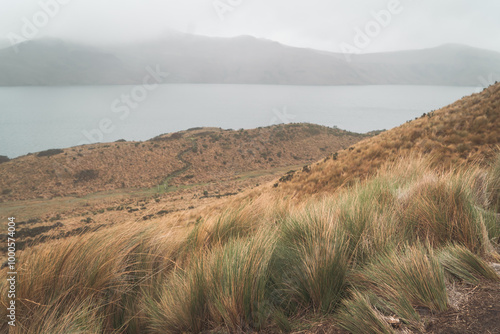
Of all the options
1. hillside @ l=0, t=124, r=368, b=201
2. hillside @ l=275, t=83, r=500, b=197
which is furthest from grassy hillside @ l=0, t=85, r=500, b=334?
hillside @ l=0, t=124, r=368, b=201

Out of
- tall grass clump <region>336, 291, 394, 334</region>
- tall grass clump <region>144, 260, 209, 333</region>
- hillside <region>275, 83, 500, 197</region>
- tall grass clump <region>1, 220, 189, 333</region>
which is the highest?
tall grass clump <region>1, 220, 189, 333</region>

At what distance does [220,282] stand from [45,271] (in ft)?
5.49

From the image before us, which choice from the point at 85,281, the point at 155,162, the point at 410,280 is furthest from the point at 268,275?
the point at 155,162

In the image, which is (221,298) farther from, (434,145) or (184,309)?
(434,145)

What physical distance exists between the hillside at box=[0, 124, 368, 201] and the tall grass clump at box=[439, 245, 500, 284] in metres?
39.5

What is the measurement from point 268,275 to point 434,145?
34.5 ft

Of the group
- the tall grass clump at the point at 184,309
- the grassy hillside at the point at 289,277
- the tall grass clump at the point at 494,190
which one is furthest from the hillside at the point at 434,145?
the tall grass clump at the point at 184,309

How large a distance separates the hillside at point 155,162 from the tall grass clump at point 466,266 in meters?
39.5

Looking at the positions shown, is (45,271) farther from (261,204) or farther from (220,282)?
(261,204)

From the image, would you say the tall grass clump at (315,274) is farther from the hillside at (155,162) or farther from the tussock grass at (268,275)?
the hillside at (155,162)

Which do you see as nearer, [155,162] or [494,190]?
[494,190]

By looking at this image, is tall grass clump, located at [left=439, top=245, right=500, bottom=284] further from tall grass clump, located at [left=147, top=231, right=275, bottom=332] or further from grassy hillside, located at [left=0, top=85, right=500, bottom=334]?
tall grass clump, located at [left=147, top=231, right=275, bottom=332]

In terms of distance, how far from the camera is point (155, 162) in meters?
47.7

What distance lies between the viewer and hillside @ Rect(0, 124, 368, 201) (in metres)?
40.4
